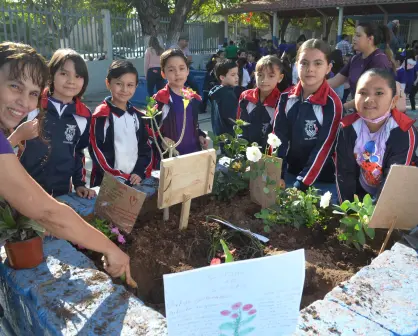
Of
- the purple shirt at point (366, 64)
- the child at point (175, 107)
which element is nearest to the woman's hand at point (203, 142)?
the child at point (175, 107)

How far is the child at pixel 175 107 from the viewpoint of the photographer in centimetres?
302

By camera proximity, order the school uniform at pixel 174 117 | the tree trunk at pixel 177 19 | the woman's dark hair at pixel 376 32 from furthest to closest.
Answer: the tree trunk at pixel 177 19, the woman's dark hair at pixel 376 32, the school uniform at pixel 174 117

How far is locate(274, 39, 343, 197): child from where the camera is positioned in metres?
2.80

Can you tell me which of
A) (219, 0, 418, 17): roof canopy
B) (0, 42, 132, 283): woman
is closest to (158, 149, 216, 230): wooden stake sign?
(0, 42, 132, 283): woman

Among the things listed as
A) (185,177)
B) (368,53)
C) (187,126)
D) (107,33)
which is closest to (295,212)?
(185,177)

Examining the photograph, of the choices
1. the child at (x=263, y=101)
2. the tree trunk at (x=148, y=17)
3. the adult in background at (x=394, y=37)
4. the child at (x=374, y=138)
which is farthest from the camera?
the tree trunk at (x=148, y=17)

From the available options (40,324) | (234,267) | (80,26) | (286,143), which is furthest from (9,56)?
(80,26)

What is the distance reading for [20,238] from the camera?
4.99 feet

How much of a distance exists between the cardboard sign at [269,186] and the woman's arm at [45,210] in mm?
1024

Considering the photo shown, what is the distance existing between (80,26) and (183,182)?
412 inches

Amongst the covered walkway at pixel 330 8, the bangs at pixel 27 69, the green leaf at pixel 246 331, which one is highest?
the covered walkway at pixel 330 8

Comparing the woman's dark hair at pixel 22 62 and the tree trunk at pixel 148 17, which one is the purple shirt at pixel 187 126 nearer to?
the woman's dark hair at pixel 22 62

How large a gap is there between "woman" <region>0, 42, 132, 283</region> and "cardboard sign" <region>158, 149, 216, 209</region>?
17.6 inches

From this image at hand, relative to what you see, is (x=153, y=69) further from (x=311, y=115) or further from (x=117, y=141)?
(x=311, y=115)
